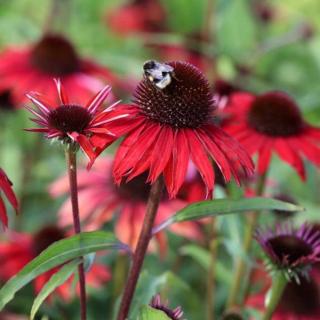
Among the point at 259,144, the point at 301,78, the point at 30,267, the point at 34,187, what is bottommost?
the point at 30,267

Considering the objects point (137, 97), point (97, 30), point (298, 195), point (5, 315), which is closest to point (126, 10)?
point (97, 30)

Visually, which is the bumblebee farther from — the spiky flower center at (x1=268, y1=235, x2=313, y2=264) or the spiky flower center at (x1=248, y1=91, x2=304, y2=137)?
Result: the spiky flower center at (x1=248, y1=91, x2=304, y2=137)

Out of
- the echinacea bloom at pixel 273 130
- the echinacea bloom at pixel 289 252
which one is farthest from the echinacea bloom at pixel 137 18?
the echinacea bloom at pixel 289 252

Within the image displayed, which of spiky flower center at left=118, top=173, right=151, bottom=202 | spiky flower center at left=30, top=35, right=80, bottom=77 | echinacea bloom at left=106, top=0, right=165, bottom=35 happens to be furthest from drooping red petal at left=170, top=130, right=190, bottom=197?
echinacea bloom at left=106, top=0, right=165, bottom=35

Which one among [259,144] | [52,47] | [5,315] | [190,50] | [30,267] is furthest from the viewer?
[190,50]

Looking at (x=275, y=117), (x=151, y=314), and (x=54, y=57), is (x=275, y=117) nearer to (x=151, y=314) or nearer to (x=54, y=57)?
(x=151, y=314)

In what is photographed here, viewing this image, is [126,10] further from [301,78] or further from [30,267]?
[30,267]
